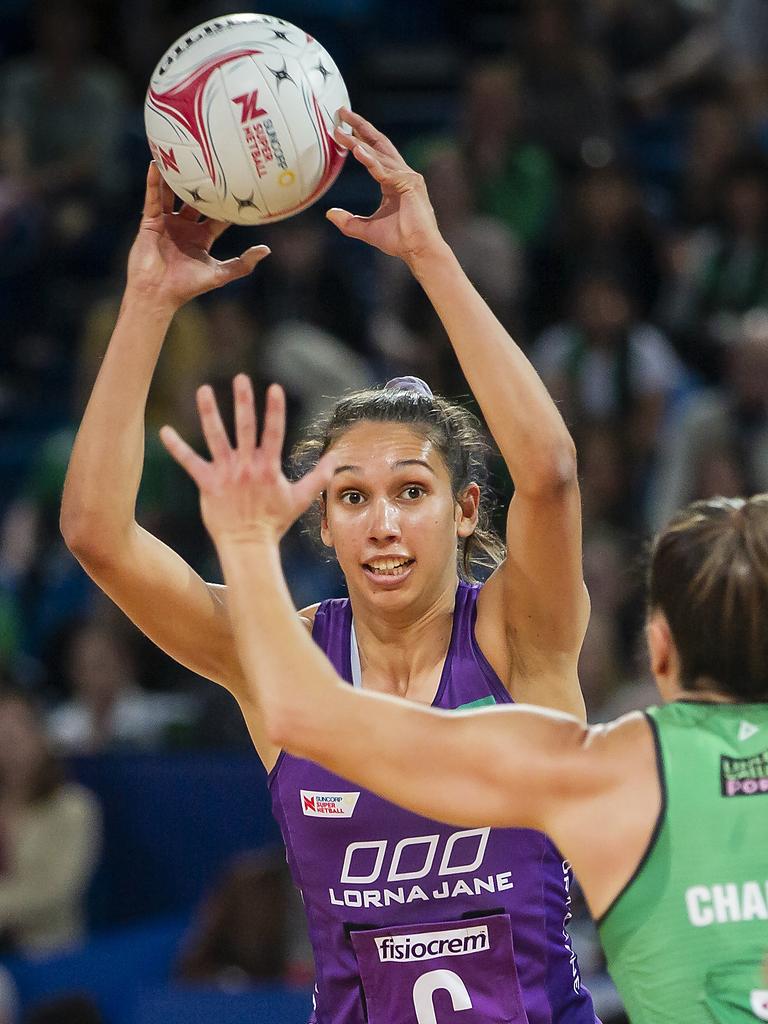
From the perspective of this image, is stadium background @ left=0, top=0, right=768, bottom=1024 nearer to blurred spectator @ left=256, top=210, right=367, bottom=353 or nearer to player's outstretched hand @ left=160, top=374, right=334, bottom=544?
blurred spectator @ left=256, top=210, right=367, bottom=353

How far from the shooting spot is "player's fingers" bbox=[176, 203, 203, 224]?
11.5ft

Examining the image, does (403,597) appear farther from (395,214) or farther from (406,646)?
(395,214)

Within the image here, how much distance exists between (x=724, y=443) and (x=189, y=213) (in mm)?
3881

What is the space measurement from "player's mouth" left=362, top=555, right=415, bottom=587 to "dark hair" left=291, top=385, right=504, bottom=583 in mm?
240

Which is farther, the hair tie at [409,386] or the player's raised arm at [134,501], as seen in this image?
the hair tie at [409,386]

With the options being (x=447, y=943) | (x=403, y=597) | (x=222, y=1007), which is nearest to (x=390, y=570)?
(x=403, y=597)

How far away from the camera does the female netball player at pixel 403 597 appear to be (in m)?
3.04

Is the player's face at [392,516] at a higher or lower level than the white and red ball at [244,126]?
lower

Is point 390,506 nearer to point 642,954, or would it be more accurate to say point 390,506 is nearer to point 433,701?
point 433,701

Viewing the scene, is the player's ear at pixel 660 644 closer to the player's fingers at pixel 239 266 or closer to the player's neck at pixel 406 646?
the player's neck at pixel 406 646

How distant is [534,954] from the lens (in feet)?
10.1

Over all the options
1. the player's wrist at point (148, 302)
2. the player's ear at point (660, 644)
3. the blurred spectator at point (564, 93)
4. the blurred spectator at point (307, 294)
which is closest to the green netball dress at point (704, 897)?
the player's ear at point (660, 644)

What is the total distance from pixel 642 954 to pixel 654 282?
19.9 ft

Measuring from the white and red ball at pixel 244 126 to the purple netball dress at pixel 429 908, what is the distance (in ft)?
3.39
